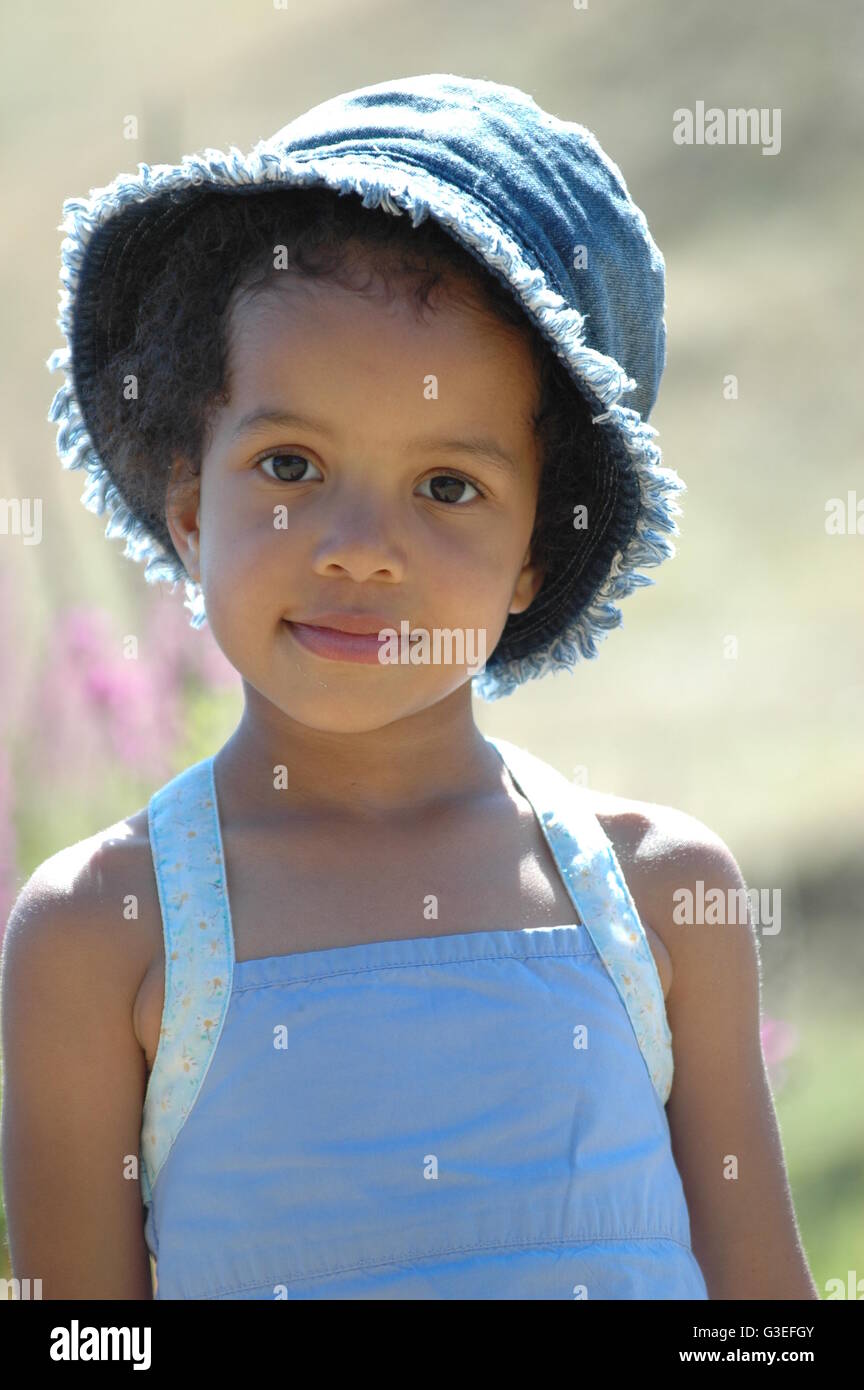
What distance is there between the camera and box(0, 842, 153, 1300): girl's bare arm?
1.47 meters

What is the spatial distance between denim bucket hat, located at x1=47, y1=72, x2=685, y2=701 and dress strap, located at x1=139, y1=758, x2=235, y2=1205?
1.29ft

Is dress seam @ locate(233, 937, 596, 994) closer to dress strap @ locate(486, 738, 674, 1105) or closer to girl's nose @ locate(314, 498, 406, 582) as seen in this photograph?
dress strap @ locate(486, 738, 674, 1105)

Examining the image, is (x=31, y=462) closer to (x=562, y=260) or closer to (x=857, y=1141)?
(x=562, y=260)

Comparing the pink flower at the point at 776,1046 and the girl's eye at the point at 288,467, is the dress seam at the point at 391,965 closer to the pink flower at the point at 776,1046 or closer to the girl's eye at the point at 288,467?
the girl's eye at the point at 288,467

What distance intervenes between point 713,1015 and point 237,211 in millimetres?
932

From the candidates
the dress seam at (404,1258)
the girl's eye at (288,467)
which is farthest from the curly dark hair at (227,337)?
the dress seam at (404,1258)

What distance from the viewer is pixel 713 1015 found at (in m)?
1.67

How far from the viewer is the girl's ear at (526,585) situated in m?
1.78

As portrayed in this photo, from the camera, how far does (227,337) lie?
1.59m

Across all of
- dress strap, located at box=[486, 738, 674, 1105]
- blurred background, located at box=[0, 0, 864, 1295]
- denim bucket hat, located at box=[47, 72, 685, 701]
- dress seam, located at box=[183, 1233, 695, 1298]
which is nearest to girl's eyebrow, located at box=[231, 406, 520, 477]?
denim bucket hat, located at box=[47, 72, 685, 701]

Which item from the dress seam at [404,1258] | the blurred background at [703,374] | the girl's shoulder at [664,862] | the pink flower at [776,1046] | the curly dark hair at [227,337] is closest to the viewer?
the dress seam at [404,1258]

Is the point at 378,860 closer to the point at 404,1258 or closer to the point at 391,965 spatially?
the point at 391,965

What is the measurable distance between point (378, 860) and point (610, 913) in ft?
0.78

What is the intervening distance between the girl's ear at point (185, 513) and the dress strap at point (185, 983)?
0.30 m
